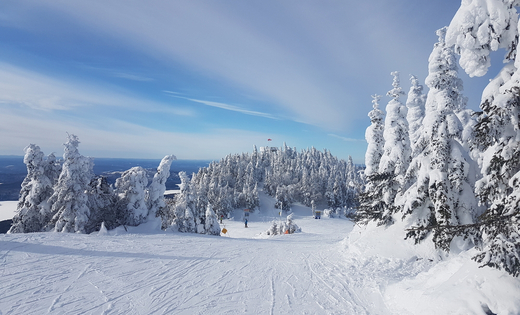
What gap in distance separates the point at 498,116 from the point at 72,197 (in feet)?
74.4

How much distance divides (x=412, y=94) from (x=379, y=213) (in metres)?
8.06

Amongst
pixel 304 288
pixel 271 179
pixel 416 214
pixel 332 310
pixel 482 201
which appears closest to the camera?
pixel 482 201

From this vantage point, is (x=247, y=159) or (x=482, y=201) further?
(x=247, y=159)

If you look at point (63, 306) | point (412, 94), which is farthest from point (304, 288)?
point (412, 94)

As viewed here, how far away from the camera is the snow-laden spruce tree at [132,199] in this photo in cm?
1959

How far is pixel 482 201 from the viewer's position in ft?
19.4

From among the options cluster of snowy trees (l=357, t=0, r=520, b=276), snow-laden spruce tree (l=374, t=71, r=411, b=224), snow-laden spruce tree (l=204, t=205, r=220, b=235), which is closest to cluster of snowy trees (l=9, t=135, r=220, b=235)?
snow-laden spruce tree (l=204, t=205, r=220, b=235)

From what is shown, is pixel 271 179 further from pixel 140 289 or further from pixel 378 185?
pixel 140 289

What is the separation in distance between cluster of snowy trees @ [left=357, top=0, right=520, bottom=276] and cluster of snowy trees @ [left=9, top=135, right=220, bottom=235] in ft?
60.3

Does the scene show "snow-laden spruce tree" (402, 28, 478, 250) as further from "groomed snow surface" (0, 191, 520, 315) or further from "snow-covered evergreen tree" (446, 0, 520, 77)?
"snow-covered evergreen tree" (446, 0, 520, 77)

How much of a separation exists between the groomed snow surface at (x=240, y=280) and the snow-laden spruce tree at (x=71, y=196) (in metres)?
3.78

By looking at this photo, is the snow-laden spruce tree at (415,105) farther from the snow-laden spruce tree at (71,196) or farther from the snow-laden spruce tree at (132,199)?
the snow-laden spruce tree at (71,196)

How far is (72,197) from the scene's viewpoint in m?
17.2

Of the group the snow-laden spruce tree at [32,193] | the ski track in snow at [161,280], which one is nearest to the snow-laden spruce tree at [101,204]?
the snow-laden spruce tree at [32,193]
